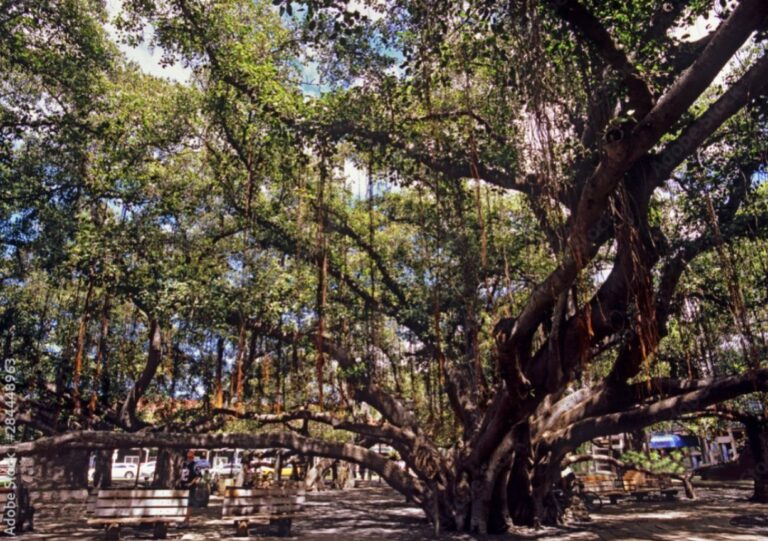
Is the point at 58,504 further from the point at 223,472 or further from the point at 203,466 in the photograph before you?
the point at 223,472

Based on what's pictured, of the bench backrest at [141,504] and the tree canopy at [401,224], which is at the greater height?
the tree canopy at [401,224]

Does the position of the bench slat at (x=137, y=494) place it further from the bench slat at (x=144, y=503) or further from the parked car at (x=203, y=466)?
the parked car at (x=203, y=466)

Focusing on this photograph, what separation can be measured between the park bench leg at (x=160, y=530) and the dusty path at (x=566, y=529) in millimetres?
349

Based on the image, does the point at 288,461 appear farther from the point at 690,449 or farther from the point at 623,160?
the point at 690,449

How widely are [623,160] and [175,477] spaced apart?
14.6m

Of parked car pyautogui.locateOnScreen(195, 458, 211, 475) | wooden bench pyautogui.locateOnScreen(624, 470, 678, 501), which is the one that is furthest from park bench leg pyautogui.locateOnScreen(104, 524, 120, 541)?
parked car pyautogui.locateOnScreen(195, 458, 211, 475)

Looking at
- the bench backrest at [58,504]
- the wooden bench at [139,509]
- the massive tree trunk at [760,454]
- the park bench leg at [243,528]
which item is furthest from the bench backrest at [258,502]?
the massive tree trunk at [760,454]

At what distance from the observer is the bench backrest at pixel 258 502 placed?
345 inches

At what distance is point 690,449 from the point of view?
110ft

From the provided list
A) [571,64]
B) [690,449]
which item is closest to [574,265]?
[571,64]

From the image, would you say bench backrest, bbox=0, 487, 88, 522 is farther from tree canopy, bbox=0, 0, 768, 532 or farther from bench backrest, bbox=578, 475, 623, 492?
bench backrest, bbox=578, 475, 623, 492

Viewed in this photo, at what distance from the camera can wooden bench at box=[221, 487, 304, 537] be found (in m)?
8.66

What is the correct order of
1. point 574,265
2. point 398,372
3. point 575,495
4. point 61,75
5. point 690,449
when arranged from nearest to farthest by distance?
point 574,265 → point 61,75 → point 575,495 → point 398,372 → point 690,449

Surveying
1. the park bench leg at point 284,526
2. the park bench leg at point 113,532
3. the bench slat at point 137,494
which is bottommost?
the park bench leg at point 284,526
